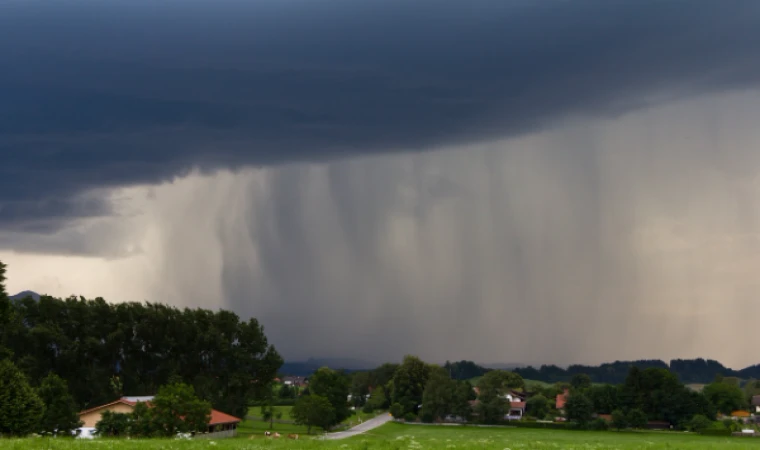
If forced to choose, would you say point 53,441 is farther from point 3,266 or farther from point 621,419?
point 621,419

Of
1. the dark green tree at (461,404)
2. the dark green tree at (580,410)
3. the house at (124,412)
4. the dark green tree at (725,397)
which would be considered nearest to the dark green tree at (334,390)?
the dark green tree at (461,404)

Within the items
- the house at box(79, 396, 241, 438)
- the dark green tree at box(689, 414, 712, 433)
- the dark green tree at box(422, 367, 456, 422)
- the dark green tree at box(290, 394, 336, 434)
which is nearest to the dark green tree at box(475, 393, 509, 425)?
the dark green tree at box(422, 367, 456, 422)

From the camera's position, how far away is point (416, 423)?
18438 cm

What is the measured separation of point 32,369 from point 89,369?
9.28 meters

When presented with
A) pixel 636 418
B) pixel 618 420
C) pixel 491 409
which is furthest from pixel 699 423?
pixel 491 409

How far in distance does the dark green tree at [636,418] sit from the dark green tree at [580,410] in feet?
26.8

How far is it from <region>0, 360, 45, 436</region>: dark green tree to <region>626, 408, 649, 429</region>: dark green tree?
439 feet

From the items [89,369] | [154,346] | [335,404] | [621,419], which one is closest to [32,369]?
[89,369]

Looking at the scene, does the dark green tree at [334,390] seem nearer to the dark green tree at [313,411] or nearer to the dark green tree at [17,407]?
the dark green tree at [313,411]

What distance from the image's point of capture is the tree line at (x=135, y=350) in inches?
5037

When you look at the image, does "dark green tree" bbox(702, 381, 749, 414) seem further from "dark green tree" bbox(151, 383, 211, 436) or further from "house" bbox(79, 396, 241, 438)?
"dark green tree" bbox(151, 383, 211, 436)

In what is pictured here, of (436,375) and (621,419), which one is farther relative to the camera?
(436,375)

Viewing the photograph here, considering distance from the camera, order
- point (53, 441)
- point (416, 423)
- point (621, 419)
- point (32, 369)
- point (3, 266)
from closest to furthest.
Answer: point (53, 441)
point (3, 266)
point (32, 369)
point (621, 419)
point (416, 423)

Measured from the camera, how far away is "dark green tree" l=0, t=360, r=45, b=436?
209 feet
